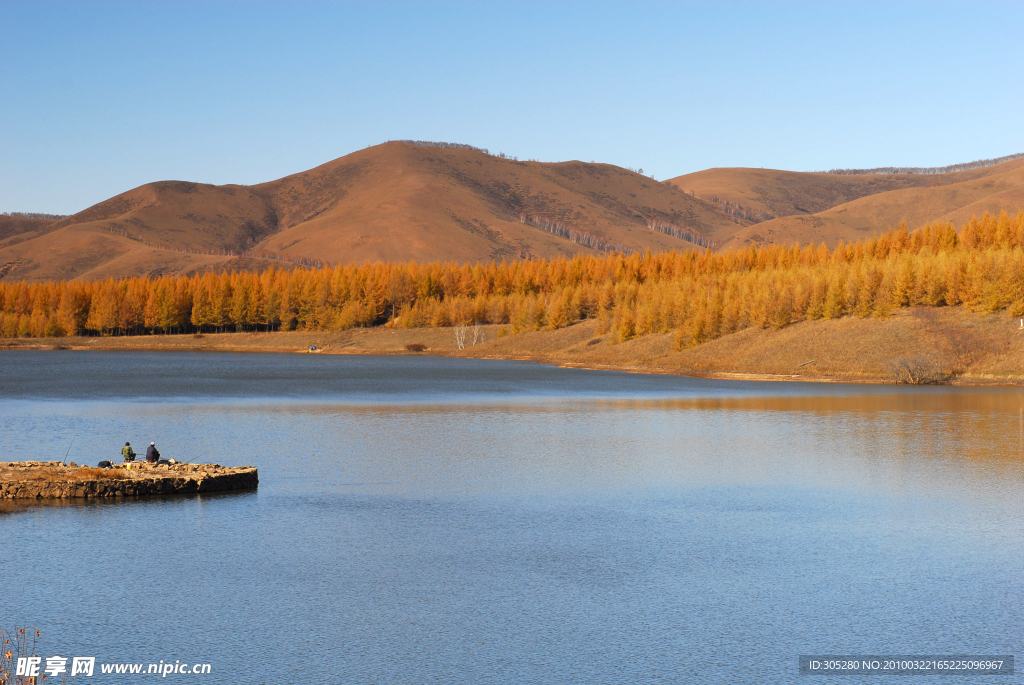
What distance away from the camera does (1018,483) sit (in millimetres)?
28844

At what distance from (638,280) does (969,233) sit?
5976 cm

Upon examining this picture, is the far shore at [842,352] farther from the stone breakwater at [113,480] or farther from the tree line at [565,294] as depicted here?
the stone breakwater at [113,480]

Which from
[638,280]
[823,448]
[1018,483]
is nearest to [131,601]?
[1018,483]

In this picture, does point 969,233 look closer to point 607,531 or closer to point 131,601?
point 607,531

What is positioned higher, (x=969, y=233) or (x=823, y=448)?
(x=969, y=233)

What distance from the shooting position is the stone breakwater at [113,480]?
86.7 feet

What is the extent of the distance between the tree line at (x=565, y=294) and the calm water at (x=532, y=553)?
206 ft

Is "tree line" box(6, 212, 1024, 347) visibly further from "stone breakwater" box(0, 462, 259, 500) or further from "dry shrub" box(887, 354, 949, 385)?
"stone breakwater" box(0, 462, 259, 500)

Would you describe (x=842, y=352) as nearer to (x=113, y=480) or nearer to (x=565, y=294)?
(x=565, y=294)

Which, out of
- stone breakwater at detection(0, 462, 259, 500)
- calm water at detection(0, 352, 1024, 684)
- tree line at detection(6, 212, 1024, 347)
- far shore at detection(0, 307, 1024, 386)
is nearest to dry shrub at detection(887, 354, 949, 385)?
far shore at detection(0, 307, 1024, 386)

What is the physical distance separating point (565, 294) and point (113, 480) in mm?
130594

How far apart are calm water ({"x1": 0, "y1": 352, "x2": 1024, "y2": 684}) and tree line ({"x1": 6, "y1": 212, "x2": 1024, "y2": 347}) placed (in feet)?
206

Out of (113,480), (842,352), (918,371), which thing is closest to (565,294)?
(842,352)

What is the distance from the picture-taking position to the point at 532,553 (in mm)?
20188
